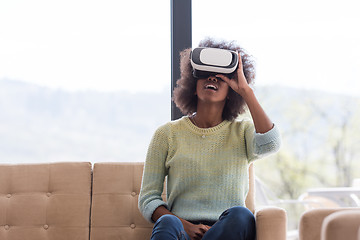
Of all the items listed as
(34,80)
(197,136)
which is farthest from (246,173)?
(34,80)

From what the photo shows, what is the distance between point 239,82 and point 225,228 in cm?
60

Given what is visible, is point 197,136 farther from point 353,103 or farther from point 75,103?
point 353,103

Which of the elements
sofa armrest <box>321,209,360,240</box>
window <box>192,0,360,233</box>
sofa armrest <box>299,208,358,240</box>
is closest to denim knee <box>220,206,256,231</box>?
sofa armrest <box>299,208,358,240</box>

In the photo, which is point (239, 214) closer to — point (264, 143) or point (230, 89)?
point (264, 143)

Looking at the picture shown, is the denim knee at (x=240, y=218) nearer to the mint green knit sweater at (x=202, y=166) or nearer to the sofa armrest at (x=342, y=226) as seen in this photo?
the mint green knit sweater at (x=202, y=166)

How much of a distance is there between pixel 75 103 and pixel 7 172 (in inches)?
49.3

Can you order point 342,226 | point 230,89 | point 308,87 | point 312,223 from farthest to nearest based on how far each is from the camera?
1. point 308,87
2. point 230,89
3. point 312,223
4. point 342,226

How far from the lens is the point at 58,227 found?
212 centimetres

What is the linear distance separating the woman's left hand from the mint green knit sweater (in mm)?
162

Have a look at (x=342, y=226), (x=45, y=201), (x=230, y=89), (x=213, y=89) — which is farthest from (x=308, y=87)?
(x=342, y=226)

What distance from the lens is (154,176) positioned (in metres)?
1.89

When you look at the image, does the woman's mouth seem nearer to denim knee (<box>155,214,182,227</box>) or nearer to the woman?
the woman

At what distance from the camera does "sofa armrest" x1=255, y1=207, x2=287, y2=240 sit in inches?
60.6

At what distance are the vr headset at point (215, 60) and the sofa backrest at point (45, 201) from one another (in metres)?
0.75
